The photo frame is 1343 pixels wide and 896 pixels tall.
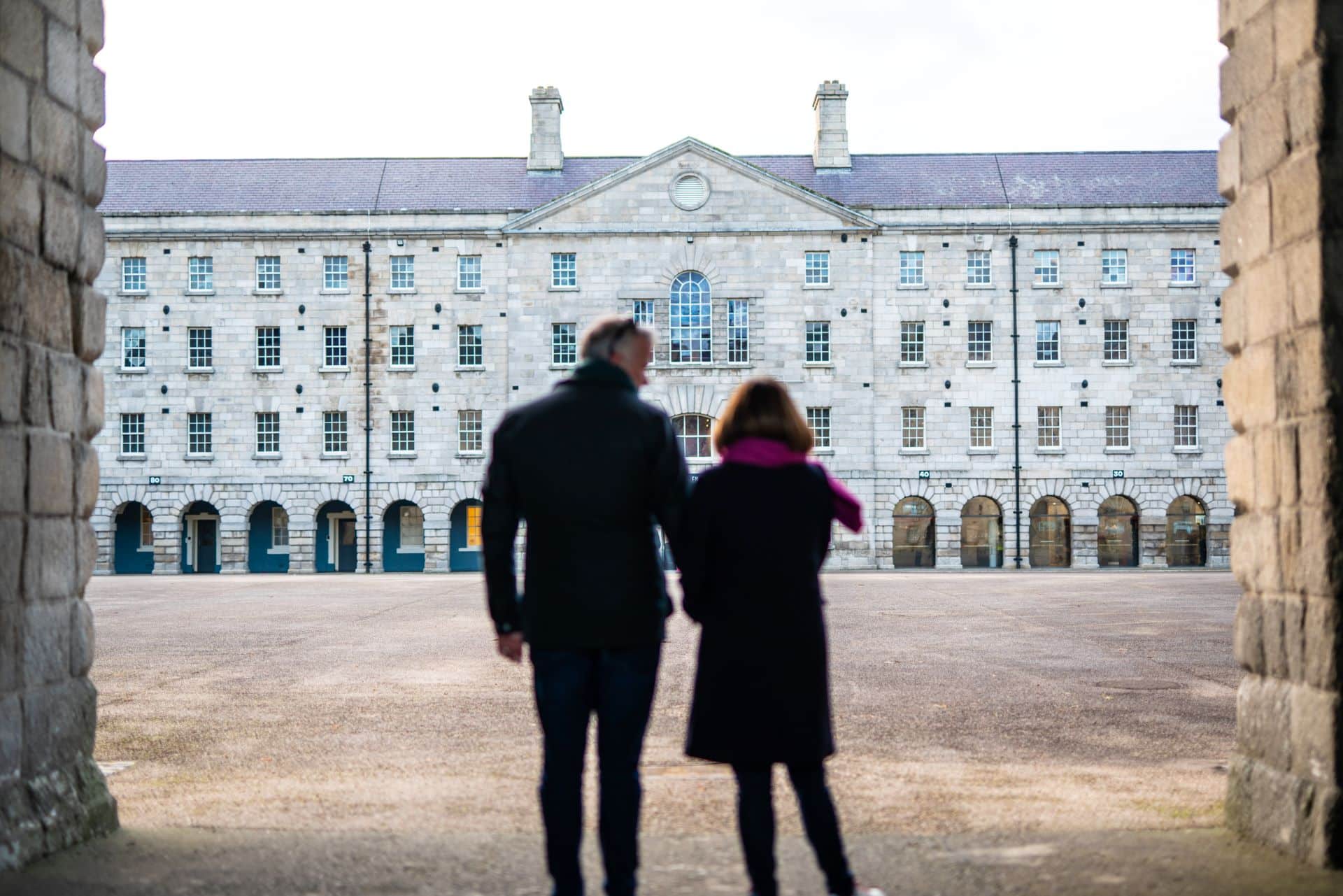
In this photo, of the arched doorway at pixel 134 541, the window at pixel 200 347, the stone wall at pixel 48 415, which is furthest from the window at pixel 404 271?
the stone wall at pixel 48 415

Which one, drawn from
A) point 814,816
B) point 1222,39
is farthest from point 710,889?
point 1222,39

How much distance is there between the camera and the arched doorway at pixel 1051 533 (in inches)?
1786

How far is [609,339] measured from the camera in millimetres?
4582

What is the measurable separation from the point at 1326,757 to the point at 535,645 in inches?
122

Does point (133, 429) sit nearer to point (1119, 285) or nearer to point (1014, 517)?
point (1014, 517)

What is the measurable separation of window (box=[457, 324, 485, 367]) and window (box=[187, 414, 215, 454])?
900cm

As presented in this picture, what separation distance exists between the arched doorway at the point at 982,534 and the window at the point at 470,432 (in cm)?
1693

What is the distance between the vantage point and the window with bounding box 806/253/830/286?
149 ft

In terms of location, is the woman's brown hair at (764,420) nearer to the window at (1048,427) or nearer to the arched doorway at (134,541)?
the window at (1048,427)

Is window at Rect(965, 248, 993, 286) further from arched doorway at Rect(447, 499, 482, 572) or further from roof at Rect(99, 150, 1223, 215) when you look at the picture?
arched doorway at Rect(447, 499, 482, 572)

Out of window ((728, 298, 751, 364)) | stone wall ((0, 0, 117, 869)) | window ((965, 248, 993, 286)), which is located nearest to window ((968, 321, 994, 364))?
window ((965, 248, 993, 286))

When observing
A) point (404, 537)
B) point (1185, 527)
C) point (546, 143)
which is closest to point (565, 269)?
point (546, 143)

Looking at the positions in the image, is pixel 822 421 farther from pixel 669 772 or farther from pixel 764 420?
pixel 764 420

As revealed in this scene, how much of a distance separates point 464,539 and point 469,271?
9.36 meters
